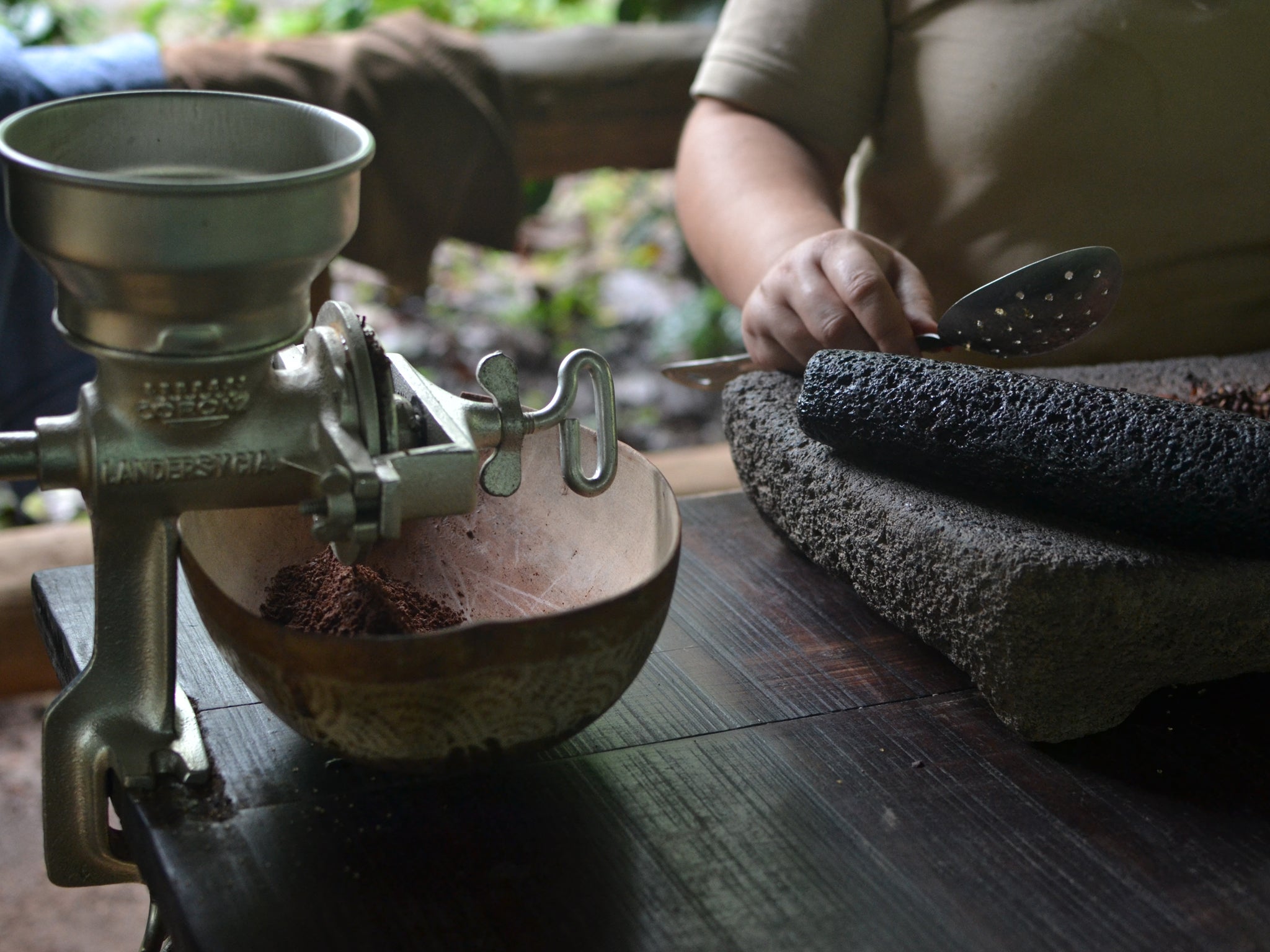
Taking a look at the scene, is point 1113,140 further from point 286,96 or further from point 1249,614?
point 286,96

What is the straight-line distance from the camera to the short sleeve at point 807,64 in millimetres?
1391

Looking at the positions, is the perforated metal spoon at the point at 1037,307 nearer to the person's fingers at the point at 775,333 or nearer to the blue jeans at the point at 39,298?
the person's fingers at the point at 775,333

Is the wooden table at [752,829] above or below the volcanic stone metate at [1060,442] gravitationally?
below

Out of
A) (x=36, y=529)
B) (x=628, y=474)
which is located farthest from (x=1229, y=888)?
(x=36, y=529)

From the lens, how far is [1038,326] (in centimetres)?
110

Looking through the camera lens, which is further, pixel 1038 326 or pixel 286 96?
pixel 286 96

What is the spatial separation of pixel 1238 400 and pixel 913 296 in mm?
284

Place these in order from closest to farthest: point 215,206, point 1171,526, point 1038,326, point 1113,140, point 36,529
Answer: point 215,206
point 1171,526
point 1038,326
point 1113,140
point 36,529

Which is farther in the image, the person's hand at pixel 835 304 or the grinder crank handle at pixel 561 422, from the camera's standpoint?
the person's hand at pixel 835 304

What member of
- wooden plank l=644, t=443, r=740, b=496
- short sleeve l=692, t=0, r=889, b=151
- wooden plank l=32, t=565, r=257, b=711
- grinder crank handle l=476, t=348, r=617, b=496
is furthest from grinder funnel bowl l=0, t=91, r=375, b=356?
wooden plank l=644, t=443, r=740, b=496

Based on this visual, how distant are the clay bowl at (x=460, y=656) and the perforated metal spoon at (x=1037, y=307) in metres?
0.40

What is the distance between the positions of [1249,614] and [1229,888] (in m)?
0.20

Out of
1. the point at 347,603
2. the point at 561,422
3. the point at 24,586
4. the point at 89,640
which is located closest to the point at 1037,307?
the point at 561,422

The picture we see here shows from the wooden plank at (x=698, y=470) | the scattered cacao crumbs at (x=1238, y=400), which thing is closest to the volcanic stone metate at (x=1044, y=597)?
the scattered cacao crumbs at (x=1238, y=400)
